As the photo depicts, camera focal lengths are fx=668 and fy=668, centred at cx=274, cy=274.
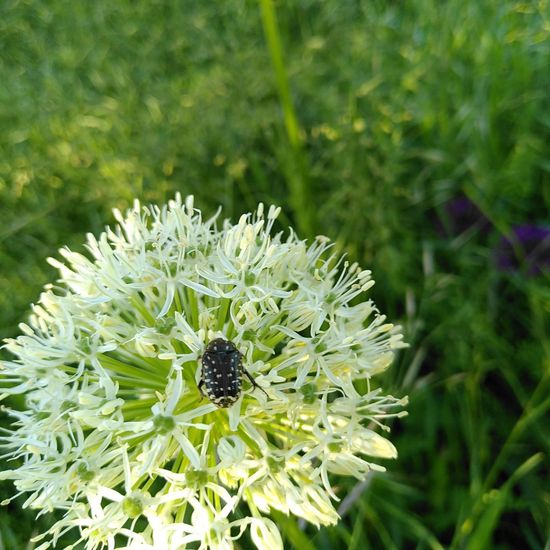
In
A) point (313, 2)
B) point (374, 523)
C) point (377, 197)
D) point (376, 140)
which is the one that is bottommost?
point (374, 523)

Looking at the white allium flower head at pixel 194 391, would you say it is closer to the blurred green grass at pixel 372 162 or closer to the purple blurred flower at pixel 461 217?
the blurred green grass at pixel 372 162

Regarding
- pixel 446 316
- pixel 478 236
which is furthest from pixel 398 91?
pixel 446 316

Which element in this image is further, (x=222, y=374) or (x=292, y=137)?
(x=292, y=137)

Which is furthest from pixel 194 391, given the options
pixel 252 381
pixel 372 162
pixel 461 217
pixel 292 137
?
pixel 461 217

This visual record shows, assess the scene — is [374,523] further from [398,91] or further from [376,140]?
[398,91]

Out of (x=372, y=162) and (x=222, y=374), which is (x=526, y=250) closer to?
(x=372, y=162)

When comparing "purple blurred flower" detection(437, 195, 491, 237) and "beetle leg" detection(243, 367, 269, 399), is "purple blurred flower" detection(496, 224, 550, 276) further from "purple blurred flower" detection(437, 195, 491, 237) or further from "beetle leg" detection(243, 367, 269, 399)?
"beetle leg" detection(243, 367, 269, 399)

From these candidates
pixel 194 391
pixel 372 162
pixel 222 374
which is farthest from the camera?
pixel 372 162
